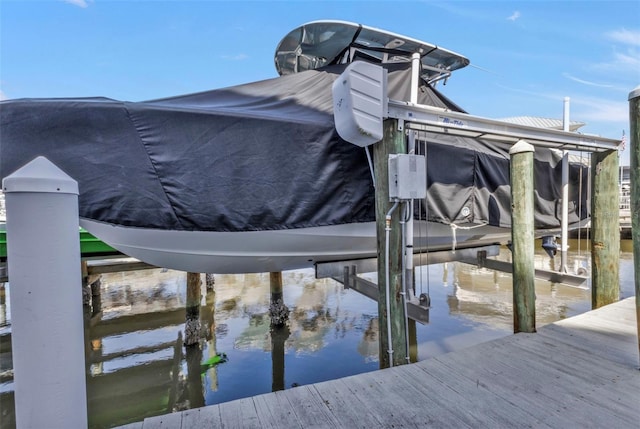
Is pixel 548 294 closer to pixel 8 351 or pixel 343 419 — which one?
pixel 343 419

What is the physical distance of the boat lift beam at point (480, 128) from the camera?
2.76 meters

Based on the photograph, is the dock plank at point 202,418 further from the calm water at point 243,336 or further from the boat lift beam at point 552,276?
the boat lift beam at point 552,276

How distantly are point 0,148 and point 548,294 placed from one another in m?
10.5

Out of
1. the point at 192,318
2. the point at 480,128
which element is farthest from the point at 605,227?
the point at 192,318

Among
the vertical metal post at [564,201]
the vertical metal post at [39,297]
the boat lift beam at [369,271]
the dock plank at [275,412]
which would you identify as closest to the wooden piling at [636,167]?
the boat lift beam at [369,271]

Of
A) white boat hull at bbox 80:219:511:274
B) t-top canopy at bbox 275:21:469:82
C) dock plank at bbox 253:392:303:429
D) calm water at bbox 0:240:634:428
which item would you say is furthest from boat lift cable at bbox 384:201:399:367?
t-top canopy at bbox 275:21:469:82

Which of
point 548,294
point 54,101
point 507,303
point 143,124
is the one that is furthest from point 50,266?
point 548,294

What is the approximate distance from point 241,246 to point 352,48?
3.48 meters

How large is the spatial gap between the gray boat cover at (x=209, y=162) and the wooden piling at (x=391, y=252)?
1.04 feet

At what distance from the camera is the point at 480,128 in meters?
3.15

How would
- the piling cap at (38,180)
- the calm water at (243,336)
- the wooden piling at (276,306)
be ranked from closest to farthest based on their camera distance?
the piling cap at (38,180), the calm water at (243,336), the wooden piling at (276,306)

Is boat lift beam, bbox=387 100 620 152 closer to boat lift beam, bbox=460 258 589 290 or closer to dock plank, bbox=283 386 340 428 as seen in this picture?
boat lift beam, bbox=460 258 589 290

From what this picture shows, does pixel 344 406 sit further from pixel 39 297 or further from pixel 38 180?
pixel 38 180

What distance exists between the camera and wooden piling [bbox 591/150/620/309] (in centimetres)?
413
